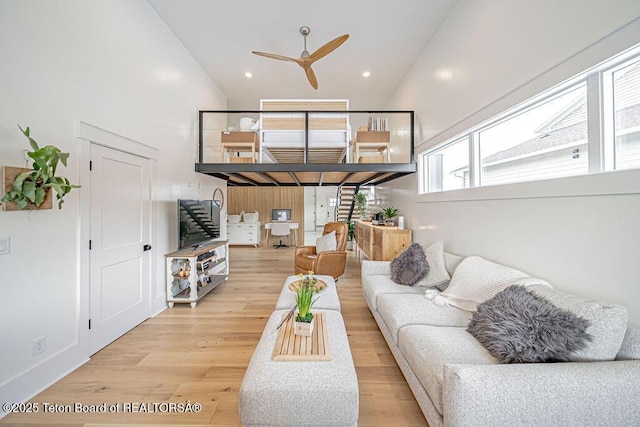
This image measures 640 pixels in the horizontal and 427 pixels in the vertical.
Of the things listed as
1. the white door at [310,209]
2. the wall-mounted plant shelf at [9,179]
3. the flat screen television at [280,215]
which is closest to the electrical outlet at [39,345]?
the wall-mounted plant shelf at [9,179]

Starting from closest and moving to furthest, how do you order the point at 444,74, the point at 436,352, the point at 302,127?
the point at 436,352 → the point at 444,74 → the point at 302,127

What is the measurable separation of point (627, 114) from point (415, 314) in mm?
1874

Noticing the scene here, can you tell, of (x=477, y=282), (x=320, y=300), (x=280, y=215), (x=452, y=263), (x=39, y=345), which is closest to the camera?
(x=39, y=345)

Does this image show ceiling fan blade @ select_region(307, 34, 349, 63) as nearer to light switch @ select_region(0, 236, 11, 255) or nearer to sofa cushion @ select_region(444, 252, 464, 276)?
sofa cushion @ select_region(444, 252, 464, 276)

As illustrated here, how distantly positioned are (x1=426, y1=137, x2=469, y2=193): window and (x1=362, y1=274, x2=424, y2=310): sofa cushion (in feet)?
4.97

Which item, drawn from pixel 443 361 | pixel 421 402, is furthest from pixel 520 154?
pixel 421 402

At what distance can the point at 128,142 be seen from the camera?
2713 millimetres

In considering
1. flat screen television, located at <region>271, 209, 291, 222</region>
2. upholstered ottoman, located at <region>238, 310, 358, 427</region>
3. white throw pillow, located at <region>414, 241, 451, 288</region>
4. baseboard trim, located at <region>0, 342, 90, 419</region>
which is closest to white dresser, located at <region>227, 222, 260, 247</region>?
flat screen television, located at <region>271, 209, 291, 222</region>

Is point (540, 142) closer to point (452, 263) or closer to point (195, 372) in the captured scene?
point (452, 263)

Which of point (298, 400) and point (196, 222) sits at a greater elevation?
point (196, 222)

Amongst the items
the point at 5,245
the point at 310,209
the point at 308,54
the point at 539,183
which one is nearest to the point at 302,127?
the point at 308,54

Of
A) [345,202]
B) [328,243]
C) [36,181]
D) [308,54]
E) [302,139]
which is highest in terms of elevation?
[308,54]

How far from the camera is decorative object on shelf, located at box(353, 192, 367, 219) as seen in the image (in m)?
7.14

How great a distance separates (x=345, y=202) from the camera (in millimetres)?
8219
